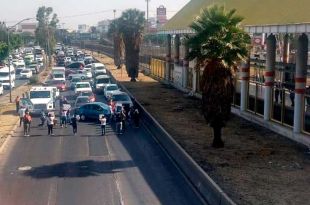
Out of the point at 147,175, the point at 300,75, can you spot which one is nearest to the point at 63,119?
the point at 147,175

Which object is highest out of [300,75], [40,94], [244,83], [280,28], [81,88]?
[280,28]

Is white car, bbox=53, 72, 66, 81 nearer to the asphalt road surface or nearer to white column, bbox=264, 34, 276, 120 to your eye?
the asphalt road surface

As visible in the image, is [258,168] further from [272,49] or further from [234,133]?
[272,49]

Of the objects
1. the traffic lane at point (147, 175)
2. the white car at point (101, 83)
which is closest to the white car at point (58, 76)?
the white car at point (101, 83)

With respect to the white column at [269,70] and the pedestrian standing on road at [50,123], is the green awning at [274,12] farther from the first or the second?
the pedestrian standing on road at [50,123]

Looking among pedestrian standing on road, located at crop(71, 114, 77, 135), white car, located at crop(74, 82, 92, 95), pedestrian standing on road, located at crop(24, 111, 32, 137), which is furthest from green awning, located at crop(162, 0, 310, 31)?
white car, located at crop(74, 82, 92, 95)

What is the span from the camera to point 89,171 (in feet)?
75.8

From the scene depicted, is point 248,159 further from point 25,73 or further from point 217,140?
point 25,73

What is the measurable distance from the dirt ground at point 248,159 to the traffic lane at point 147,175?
1219 millimetres

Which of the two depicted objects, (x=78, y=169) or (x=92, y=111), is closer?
(x=78, y=169)

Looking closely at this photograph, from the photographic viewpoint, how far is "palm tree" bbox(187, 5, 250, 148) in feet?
79.5

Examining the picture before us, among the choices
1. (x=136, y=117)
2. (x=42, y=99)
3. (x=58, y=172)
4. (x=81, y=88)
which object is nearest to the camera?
(x=58, y=172)

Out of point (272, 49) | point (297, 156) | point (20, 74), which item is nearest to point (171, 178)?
point (297, 156)

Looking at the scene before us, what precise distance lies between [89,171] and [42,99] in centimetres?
1825
